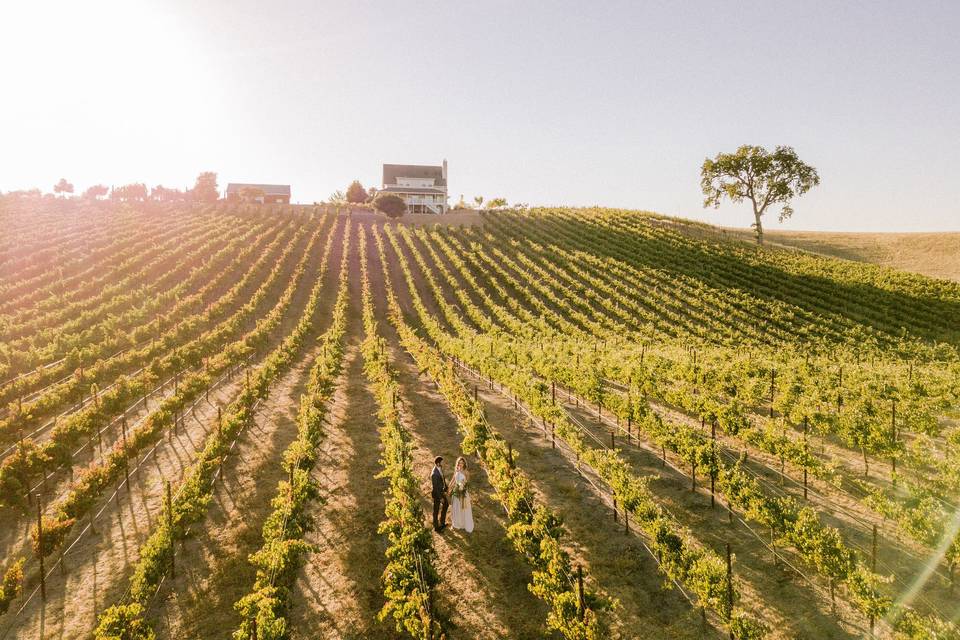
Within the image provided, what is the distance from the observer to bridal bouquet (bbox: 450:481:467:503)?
12703mm

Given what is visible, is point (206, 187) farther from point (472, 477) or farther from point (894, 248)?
point (894, 248)

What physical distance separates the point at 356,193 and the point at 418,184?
14612 millimetres

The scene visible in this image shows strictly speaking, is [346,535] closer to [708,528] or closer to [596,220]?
[708,528]

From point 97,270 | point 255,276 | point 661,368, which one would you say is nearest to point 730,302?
point 661,368

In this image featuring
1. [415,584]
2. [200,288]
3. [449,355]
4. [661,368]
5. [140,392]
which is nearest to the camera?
[415,584]

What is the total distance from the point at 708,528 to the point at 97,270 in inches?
2137

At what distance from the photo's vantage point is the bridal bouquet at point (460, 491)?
12703 millimetres

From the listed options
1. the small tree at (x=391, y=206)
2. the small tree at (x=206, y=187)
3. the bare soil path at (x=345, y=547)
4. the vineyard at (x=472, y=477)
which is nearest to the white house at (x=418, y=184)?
the small tree at (x=391, y=206)

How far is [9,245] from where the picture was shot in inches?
2024

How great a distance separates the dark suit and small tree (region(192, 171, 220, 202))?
9305 centimetres

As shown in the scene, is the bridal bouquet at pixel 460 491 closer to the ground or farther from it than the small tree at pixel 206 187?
closer to the ground

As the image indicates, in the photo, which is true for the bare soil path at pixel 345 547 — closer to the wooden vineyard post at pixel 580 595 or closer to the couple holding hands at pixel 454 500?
the couple holding hands at pixel 454 500

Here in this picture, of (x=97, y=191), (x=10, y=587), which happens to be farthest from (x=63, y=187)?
(x=10, y=587)

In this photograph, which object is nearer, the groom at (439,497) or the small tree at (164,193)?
the groom at (439,497)
